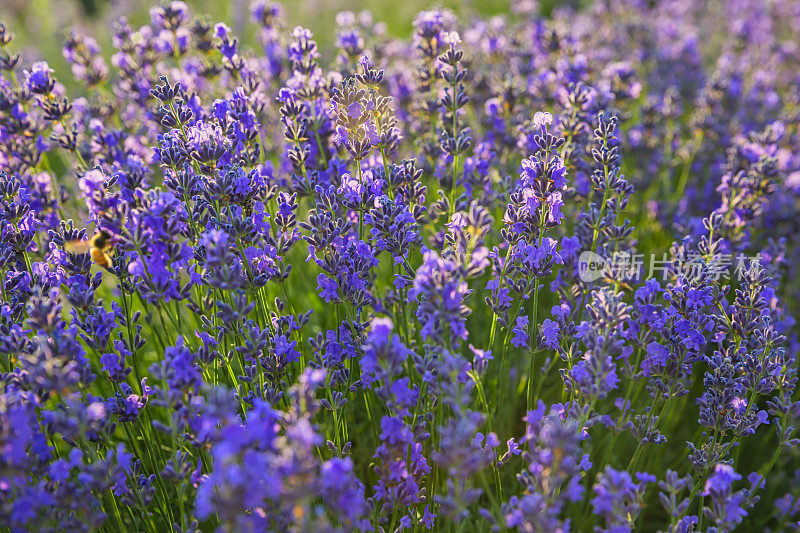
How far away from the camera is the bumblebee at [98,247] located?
7.55ft

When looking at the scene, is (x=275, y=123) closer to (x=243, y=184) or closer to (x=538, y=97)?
(x=538, y=97)

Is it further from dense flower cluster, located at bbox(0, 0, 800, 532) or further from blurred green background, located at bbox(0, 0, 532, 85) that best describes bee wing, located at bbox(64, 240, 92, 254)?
blurred green background, located at bbox(0, 0, 532, 85)

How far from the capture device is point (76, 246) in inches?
95.6

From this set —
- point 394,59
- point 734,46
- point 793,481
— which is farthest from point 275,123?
point 734,46

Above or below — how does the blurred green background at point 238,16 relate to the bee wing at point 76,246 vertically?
above

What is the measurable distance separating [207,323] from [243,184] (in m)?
0.59

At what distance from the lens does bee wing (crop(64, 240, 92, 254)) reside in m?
2.42

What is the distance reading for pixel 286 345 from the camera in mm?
2336

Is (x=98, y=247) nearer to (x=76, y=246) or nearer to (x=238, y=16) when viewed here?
(x=76, y=246)

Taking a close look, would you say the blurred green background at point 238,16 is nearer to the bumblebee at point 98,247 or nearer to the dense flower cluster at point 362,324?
the dense flower cluster at point 362,324

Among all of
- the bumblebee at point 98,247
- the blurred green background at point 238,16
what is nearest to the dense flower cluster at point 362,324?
the bumblebee at point 98,247

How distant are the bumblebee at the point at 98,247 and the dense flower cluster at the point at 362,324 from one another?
2cm

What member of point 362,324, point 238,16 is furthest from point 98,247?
point 238,16

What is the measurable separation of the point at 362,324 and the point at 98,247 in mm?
1099
